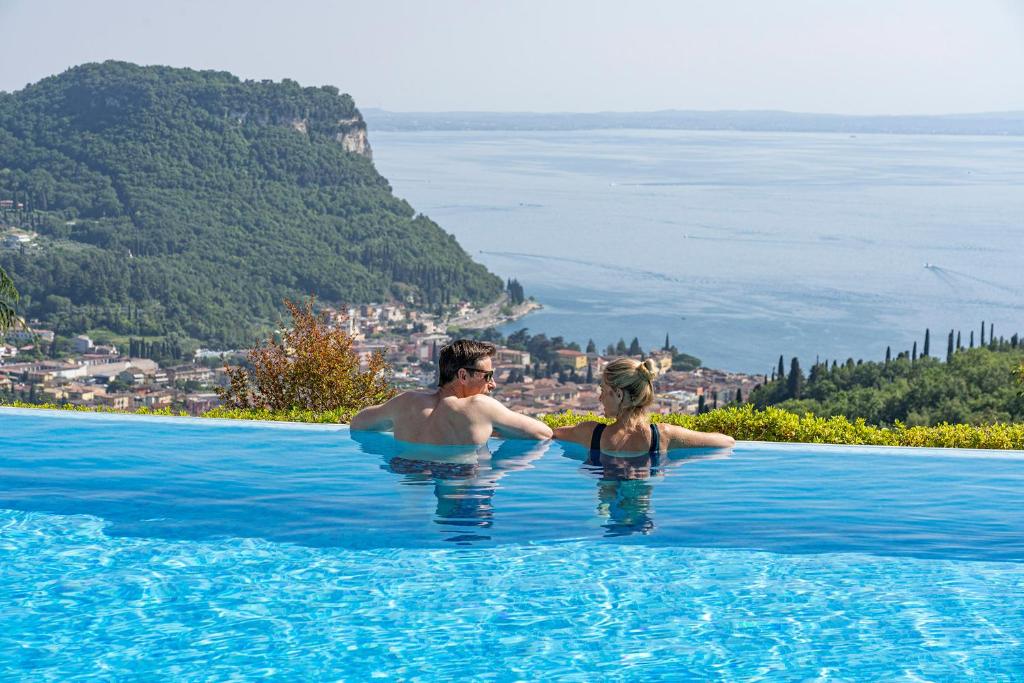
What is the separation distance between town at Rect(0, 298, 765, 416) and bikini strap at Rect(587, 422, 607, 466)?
96.7 ft

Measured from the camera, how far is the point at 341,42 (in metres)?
102

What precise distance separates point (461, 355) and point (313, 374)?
2.78 meters

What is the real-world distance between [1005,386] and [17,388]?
30.9 meters

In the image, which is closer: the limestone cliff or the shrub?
the shrub

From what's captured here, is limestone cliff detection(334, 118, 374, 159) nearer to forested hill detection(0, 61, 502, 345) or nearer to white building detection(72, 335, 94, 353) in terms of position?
forested hill detection(0, 61, 502, 345)

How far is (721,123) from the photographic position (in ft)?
437

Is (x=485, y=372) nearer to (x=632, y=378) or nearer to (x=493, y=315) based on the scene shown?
(x=632, y=378)

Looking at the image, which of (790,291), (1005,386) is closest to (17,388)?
(1005,386)

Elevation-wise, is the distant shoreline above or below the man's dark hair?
above

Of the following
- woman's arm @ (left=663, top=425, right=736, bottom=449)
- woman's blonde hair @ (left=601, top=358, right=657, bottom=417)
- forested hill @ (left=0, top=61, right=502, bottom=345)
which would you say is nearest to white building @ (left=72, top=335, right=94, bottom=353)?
forested hill @ (left=0, top=61, right=502, bottom=345)

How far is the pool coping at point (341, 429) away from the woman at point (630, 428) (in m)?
0.31

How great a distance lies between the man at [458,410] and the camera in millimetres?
5113

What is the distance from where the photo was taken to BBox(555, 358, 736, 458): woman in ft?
15.8

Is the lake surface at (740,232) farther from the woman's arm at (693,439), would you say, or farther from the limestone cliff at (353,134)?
the woman's arm at (693,439)
